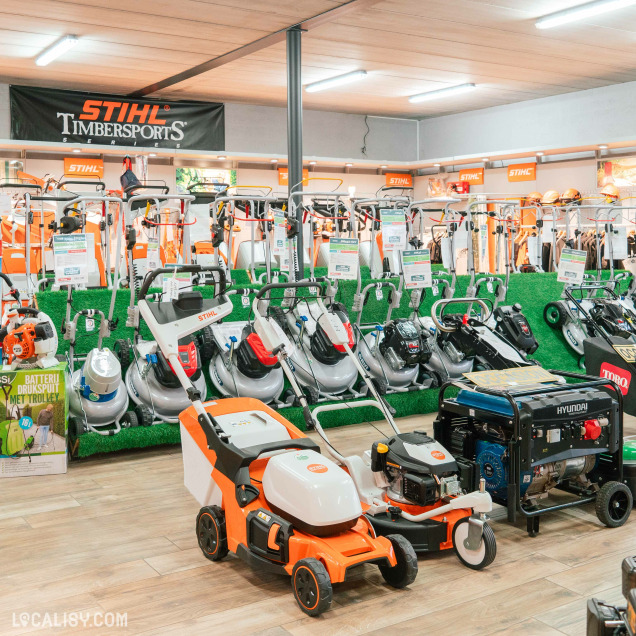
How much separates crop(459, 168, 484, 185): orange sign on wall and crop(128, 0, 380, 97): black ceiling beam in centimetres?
571

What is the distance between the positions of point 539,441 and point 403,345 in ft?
8.41

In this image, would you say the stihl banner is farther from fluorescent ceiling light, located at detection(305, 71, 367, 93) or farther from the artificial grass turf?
the artificial grass turf

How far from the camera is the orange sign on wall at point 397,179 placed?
51.0 ft

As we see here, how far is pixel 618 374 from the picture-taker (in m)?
5.21

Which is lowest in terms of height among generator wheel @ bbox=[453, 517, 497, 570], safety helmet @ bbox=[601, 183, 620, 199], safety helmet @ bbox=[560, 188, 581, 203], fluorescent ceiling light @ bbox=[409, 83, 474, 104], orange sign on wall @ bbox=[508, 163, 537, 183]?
generator wheel @ bbox=[453, 517, 497, 570]

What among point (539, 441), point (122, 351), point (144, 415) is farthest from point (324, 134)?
point (539, 441)

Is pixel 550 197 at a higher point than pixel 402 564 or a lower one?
higher

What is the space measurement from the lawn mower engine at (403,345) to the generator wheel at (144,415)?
200cm

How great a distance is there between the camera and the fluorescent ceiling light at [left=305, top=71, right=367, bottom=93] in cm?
1097

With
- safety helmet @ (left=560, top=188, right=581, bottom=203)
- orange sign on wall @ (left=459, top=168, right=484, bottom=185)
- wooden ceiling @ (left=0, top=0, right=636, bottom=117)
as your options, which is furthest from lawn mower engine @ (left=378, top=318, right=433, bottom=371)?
orange sign on wall @ (left=459, top=168, right=484, bottom=185)

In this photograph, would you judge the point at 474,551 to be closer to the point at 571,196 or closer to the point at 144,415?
the point at 144,415

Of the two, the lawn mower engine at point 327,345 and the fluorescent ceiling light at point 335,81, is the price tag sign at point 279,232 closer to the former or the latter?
the lawn mower engine at point 327,345

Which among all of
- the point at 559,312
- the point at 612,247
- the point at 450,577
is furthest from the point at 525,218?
the point at 450,577

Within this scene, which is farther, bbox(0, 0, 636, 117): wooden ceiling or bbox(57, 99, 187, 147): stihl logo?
bbox(57, 99, 187, 147): stihl logo
